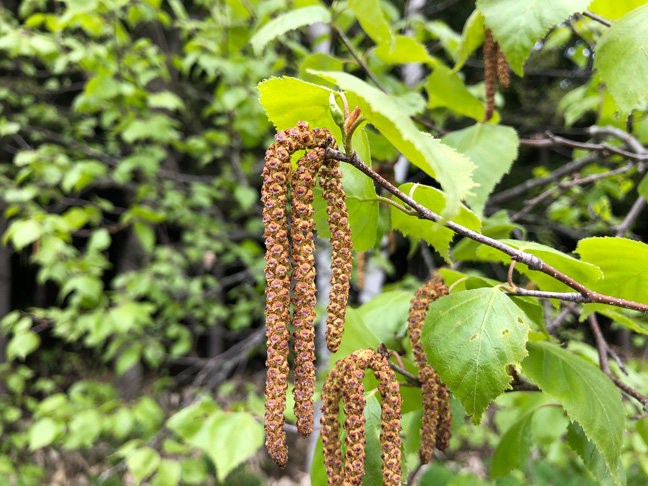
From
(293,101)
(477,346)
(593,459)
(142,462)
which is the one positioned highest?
(293,101)

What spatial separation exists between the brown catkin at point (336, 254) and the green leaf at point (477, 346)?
0.22 meters

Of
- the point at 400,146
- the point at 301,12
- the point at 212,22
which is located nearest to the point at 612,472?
the point at 400,146

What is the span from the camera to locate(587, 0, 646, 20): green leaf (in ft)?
3.46

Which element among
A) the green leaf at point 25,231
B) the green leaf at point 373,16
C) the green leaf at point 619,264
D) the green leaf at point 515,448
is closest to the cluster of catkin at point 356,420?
the green leaf at point 619,264

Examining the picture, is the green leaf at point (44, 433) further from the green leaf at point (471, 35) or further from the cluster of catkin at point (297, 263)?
the green leaf at point (471, 35)

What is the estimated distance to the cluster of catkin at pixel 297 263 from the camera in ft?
2.05

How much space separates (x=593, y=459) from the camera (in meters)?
1.03

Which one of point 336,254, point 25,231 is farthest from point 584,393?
point 25,231

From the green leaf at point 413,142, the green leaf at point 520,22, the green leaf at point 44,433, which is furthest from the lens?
the green leaf at point 44,433

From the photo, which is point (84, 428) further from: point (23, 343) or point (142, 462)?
point (23, 343)

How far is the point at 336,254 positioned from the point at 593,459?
828 mm

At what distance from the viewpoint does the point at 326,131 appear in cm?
65

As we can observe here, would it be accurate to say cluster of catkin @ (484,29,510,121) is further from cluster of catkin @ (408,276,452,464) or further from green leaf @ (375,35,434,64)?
cluster of catkin @ (408,276,452,464)

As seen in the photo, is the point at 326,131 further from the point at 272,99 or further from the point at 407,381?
the point at 407,381
